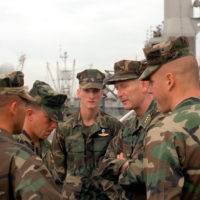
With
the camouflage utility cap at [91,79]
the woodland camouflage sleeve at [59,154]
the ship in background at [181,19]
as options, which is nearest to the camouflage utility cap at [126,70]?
the camouflage utility cap at [91,79]

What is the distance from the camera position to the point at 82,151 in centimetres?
484

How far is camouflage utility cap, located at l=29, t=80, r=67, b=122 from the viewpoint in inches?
143

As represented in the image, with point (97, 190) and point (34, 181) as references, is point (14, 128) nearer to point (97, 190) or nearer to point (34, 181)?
point (34, 181)

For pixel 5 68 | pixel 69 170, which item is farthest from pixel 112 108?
pixel 69 170

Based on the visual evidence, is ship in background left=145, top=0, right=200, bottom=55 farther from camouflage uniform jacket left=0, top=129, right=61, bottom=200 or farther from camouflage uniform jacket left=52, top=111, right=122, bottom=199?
camouflage uniform jacket left=0, top=129, right=61, bottom=200

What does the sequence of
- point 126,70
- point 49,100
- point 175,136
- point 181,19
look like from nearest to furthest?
point 175,136 < point 49,100 < point 126,70 < point 181,19

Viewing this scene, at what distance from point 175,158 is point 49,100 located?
1955 millimetres

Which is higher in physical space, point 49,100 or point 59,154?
point 49,100

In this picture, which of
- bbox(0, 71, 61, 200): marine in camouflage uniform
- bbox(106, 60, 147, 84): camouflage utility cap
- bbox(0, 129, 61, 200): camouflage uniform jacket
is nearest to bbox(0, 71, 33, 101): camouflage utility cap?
bbox(0, 71, 61, 200): marine in camouflage uniform

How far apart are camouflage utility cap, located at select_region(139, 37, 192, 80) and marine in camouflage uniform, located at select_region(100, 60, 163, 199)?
0.91m

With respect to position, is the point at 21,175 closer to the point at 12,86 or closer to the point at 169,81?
the point at 12,86

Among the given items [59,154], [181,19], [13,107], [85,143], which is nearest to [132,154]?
[85,143]

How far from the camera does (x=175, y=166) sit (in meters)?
2.06

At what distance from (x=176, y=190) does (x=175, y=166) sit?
0.14 meters
